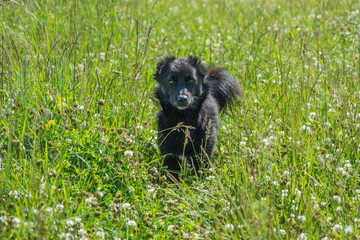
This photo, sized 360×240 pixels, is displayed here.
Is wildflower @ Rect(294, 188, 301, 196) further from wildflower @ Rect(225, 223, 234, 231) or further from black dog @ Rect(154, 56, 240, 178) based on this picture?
black dog @ Rect(154, 56, 240, 178)

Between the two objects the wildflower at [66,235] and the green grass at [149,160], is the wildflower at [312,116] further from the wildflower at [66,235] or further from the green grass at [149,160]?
the wildflower at [66,235]

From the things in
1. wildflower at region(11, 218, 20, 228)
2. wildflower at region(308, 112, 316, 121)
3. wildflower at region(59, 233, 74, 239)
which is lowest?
wildflower at region(59, 233, 74, 239)

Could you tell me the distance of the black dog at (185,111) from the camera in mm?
4211

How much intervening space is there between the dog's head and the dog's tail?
0.39 metres

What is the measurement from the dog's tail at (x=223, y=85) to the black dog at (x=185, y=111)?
7.7 inches

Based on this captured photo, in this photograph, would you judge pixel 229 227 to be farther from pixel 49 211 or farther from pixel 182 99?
pixel 182 99

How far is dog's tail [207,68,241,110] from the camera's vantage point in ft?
16.2

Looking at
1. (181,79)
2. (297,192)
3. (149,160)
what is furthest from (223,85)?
(297,192)

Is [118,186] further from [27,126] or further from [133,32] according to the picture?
[133,32]

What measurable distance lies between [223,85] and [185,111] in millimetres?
767

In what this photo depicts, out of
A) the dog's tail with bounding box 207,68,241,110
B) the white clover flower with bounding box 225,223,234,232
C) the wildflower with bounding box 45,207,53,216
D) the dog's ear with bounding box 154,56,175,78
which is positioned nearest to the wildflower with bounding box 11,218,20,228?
the wildflower with bounding box 45,207,53,216

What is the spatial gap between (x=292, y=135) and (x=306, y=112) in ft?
2.21

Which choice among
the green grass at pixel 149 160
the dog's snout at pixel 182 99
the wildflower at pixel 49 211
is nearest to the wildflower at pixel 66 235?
the green grass at pixel 149 160

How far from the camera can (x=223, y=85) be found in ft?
16.2
